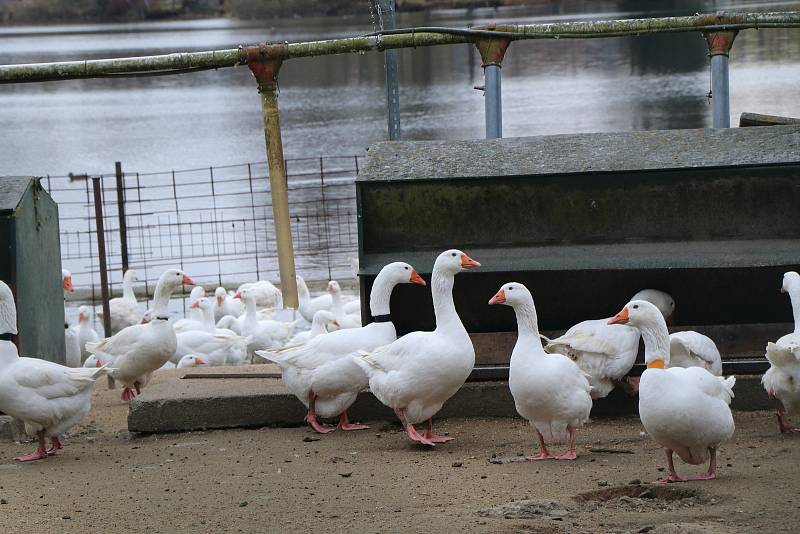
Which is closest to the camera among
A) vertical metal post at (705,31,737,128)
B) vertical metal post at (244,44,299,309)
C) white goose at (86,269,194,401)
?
vertical metal post at (705,31,737,128)

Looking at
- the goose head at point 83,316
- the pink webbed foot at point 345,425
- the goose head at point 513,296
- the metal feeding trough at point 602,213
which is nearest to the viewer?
the goose head at point 513,296

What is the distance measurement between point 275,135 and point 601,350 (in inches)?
141

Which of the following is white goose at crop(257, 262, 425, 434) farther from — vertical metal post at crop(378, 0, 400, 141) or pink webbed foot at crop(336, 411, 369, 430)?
vertical metal post at crop(378, 0, 400, 141)

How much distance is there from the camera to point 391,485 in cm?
674

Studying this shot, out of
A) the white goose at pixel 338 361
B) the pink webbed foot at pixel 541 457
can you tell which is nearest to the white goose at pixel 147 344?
the white goose at pixel 338 361

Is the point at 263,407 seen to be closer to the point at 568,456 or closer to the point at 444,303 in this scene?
the point at 444,303

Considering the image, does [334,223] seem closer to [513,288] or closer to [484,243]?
[484,243]

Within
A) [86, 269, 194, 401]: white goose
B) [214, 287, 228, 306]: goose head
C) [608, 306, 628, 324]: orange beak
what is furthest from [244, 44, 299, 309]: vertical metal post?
[214, 287, 228, 306]: goose head

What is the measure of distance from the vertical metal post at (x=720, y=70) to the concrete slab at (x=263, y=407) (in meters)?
2.55

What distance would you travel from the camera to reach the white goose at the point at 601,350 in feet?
27.2

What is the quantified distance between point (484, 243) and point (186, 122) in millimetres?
30017

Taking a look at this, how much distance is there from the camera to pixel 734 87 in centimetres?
3300

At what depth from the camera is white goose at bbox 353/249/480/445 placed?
7.79m

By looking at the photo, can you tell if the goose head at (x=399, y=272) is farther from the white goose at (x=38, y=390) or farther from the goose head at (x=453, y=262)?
the white goose at (x=38, y=390)
